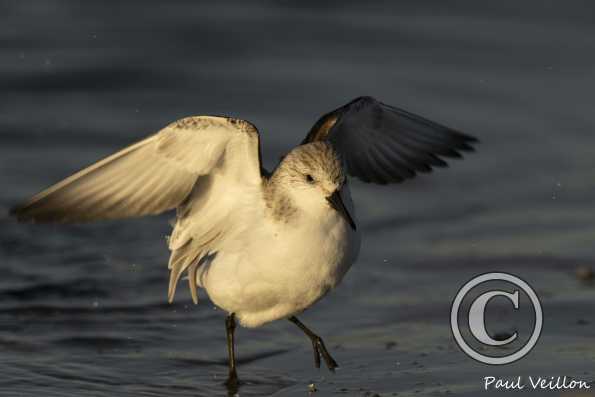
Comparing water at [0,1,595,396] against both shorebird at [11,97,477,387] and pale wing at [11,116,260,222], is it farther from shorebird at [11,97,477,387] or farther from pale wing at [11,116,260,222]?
pale wing at [11,116,260,222]

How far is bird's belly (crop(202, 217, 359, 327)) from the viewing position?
586cm

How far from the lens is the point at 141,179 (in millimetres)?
6223

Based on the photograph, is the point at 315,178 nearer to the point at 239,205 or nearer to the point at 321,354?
the point at 239,205

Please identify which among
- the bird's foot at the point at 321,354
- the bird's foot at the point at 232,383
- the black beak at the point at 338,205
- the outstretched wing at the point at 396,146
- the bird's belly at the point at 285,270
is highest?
the outstretched wing at the point at 396,146

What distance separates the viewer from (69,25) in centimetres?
1284

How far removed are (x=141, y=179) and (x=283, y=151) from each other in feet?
12.9

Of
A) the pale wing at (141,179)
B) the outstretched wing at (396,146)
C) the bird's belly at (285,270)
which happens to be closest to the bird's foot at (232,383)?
the bird's belly at (285,270)

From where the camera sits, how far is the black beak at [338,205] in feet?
18.9

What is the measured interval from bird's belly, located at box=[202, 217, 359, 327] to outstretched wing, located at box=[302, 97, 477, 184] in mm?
1050

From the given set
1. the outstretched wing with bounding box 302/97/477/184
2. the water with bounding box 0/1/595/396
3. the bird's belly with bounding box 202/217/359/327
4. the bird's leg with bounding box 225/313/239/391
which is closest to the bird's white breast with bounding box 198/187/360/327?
the bird's belly with bounding box 202/217/359/327

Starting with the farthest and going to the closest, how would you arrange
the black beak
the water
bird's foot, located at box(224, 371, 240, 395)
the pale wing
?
the water
bird's foot, located at box(224, 371, 240, 395)
the pale wing
the black beak

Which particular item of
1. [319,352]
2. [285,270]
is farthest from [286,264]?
[319,352]

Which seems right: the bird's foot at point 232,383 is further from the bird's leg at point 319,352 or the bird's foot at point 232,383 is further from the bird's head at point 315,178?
the bird's head at point 315,178

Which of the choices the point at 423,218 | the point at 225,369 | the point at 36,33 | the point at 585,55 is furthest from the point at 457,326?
the point at 36,33
